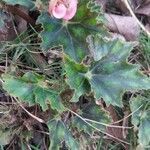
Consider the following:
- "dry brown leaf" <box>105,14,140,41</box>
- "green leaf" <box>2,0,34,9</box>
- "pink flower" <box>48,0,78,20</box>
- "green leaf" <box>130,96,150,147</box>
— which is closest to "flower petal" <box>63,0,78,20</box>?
"pink flower" <box>48,0,78,20</box>

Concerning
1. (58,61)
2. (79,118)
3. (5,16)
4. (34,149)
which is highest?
(5,16)

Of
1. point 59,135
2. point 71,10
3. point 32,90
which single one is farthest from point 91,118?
point 71,10

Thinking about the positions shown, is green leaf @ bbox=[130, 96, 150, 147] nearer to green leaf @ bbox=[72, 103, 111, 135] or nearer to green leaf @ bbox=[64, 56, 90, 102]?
green leaf @ bbox=[72, 103, 111, 135]

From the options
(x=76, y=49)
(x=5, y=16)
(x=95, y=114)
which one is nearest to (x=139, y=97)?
(x=95, y=114)

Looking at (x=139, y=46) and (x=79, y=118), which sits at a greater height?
(x=139, y=46)

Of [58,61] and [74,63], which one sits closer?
[74,63]

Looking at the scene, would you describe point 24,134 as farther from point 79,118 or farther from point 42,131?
point 79,118

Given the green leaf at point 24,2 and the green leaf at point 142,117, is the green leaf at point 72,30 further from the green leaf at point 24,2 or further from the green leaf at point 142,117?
the green leaf at point 142,117
